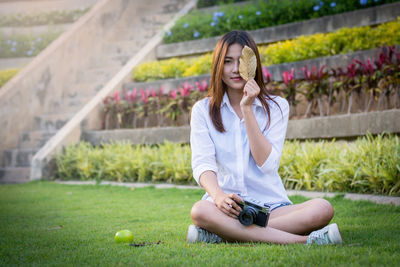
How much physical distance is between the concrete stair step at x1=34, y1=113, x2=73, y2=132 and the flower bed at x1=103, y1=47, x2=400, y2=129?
1103mm

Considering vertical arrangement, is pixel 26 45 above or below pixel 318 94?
above

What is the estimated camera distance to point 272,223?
2.95 m

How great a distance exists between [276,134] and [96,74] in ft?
26.4

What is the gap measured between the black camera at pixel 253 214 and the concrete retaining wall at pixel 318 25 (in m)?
5.97

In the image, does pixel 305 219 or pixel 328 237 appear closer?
pixel 328 237

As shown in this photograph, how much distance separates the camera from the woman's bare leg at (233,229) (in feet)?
9.30

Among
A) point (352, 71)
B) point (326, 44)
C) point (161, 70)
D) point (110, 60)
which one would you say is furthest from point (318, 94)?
point (110, 60)

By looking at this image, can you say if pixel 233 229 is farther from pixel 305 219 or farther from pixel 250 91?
pixel 250 91

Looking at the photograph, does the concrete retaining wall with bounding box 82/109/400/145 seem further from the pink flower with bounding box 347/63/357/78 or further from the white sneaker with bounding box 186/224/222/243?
the white sneaker with bounding box 186/224/222/243

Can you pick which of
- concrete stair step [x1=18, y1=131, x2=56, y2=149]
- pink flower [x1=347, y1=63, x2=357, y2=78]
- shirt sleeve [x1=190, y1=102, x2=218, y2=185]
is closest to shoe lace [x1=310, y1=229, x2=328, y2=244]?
shirt sleeve [x1=190, y1=102, x2=218, y2=185]

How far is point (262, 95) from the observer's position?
10.7 feet

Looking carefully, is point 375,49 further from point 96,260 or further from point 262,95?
point 96,260

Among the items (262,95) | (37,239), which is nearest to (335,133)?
(262,95)

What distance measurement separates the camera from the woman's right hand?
2789 mm
